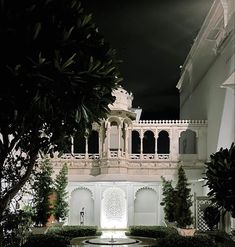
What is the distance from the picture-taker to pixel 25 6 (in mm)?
8344

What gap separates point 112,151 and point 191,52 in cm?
733

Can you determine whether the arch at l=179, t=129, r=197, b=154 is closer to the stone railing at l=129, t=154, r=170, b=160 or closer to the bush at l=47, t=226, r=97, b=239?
the stone railing at l=129, t=154, r=170, b=160

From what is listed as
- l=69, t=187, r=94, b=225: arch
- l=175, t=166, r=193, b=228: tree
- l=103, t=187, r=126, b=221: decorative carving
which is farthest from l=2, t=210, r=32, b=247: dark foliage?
l=103, t=187, r=126, b=221: decorative carving

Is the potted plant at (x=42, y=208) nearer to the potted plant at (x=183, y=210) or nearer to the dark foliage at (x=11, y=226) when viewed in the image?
the potted plant at (x=183, y=210)

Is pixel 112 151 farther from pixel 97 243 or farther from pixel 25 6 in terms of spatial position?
pixel 25 6

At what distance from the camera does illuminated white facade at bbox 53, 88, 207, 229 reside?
26125mm

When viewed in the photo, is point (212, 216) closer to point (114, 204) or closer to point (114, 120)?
point (114, 204)

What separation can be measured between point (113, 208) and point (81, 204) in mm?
1618

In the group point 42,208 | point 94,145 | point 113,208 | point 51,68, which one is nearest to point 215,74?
point 94,145

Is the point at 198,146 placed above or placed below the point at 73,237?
above

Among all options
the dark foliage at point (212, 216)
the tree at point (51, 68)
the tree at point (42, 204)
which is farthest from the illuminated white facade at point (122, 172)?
the tree at point (51, 68)

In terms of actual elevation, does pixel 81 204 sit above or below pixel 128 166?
below

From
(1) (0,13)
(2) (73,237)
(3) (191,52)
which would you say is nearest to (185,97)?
(3) (191,52)

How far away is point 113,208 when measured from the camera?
26453 millimetres
